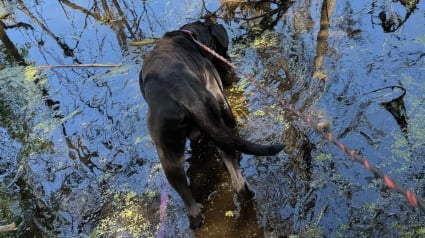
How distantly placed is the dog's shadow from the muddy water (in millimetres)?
12

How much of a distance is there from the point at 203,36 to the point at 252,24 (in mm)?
1622

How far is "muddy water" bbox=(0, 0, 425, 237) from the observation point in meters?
3.76

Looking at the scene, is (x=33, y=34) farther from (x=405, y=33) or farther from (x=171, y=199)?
(x=405, y=33)

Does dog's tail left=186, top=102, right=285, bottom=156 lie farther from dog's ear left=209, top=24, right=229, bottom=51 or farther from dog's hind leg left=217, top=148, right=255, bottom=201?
dog's ear left=209, top=24, right=229, bottom=51

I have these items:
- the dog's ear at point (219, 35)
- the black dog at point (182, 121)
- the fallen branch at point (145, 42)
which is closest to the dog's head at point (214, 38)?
the dog's ear at point (219, 35)

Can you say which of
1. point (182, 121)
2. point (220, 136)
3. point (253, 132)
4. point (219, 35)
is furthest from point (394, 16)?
point (182, 121)

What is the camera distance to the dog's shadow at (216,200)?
3.75 meters

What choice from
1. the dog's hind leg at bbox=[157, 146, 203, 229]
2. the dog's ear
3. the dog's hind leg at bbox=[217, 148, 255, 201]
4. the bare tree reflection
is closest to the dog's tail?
the dog's hind leg at bbox=[157, 146, 203, 229]

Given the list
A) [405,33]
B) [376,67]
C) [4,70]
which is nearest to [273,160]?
[376,67]

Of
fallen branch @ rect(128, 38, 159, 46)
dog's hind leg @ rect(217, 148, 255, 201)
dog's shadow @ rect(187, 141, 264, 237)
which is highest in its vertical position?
fallen branch @ rect(128, 38, 159, 46)

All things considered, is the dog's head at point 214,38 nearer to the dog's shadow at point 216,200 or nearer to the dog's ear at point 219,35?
the dog's ear at point 219,35

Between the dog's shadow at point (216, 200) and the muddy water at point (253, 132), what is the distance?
1cm

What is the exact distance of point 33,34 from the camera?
8.12 m

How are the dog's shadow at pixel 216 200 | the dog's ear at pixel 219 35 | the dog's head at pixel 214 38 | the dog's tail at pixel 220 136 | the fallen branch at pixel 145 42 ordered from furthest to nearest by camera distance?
the fallen branch at pixel 145 42, the dog's ear at pixel 219 35, the dog's head at pixel 214 38, the dog's shadow at pixel 216 200, the dog's tail at pixel 220 136
